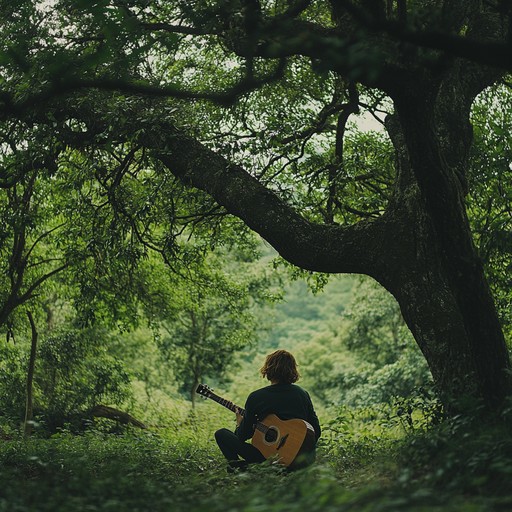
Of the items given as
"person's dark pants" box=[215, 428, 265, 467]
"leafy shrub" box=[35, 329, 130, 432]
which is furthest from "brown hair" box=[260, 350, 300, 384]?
"leafy shrub" box=[35, 329, 130, 432]

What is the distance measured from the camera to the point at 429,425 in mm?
6906

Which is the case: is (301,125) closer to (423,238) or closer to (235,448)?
(423,238)

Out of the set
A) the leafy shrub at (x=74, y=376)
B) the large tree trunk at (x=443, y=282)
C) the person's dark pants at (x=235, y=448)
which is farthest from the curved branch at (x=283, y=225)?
the leafy shrub at (x=74, y=376)

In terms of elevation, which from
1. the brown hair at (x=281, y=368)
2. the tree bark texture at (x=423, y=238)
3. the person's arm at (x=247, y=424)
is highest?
the tree bark texture at (x=423, y=238)

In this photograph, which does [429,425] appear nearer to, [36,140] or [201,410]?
[36,140]

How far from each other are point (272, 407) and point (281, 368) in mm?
397

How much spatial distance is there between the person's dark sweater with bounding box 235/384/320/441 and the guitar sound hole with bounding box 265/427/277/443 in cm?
14

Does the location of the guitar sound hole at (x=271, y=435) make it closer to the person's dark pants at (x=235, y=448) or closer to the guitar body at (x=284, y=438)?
the guitar body at (x=284, y=438)

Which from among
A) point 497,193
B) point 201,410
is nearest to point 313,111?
point 497,193

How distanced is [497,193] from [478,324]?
17.1 feet

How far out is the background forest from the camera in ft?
14.7

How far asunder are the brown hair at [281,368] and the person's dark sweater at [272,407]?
0.11 metres

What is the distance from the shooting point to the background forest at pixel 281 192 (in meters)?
4.47

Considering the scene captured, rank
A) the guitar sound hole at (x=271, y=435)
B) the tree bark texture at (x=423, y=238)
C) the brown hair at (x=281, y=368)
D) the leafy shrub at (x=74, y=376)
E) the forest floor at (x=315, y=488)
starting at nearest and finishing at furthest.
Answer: the forest floor at (x=315, y=488)
the tree bark texture at (x=423, y=238)
the guitar sound hole at (x=271, y=435)
the brown hair at (x=281, y=368)
the leafy shrub at (x=74, y=376)
